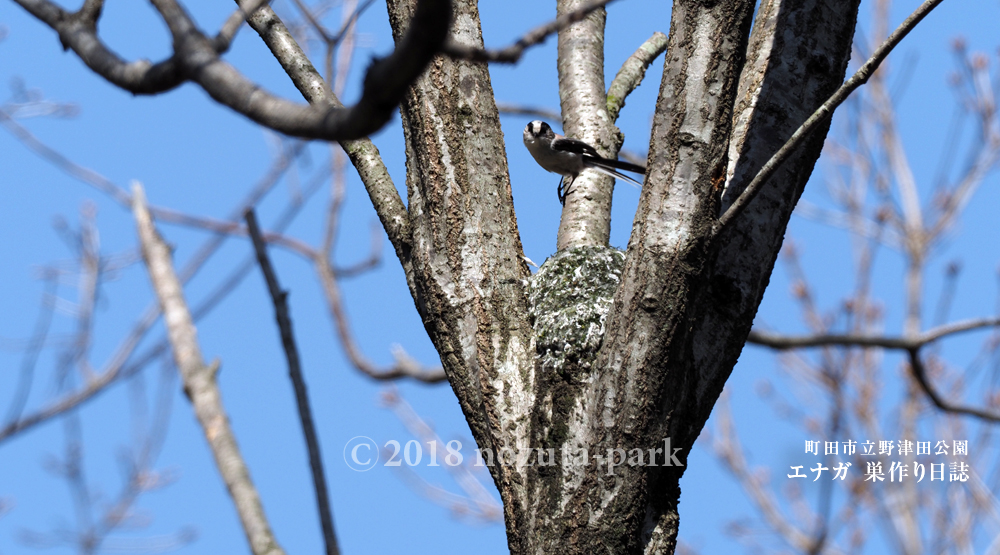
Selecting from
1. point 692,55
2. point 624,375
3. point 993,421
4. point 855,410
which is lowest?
Result: point 624,375

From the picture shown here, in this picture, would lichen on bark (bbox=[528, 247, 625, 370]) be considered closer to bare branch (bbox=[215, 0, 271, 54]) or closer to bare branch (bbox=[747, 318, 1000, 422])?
bare branch (bbox=[747, 318, 1000, 422])

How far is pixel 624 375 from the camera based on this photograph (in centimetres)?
219

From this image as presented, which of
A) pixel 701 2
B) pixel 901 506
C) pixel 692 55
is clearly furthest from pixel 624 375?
pixel 901 506

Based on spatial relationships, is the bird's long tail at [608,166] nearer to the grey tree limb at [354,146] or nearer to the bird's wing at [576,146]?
the bird's wing at [576,146]

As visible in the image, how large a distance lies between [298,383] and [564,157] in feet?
10.9

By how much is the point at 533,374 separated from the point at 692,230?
0.65m

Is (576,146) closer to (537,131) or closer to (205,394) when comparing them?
(537,131)

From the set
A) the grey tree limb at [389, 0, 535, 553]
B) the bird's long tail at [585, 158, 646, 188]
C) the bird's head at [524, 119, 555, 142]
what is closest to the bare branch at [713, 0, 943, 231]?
the grey tree limb at [389, 0, 535, 553]

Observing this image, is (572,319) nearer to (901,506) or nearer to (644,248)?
(644,248)

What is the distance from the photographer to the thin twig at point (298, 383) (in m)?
1.42

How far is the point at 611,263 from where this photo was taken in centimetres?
283

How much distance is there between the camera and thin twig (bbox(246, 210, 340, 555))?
142 centimetres

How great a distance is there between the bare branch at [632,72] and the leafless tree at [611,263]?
53.6 inches

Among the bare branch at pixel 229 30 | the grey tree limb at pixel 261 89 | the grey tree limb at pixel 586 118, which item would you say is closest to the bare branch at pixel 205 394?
the grey tree limb at pixel 261 89
